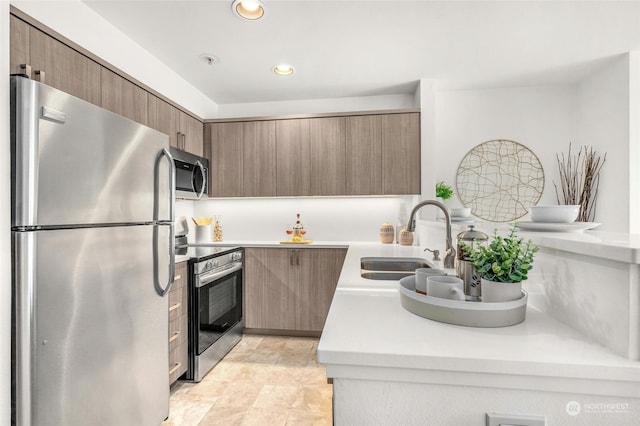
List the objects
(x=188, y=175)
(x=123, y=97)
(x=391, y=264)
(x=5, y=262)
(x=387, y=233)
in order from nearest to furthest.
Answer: (x=5, y=262)
(x=123, y=97)
(x=391, y=264)
(x=188, y=175)
(x=387, y=233)

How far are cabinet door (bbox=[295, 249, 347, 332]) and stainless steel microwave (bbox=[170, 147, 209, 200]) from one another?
1157 mm

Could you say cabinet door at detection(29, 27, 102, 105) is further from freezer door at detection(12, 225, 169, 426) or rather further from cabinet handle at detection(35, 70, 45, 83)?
freezer door at detection(12, 225, 169, 426)

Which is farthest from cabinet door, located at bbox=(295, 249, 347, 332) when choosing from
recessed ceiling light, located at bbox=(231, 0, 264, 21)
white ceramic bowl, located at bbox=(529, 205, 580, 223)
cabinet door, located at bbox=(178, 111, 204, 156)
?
white ceramic bowl, located at bbox=(529, 205, 580, 223)

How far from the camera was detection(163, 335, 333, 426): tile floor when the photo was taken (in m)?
1.93

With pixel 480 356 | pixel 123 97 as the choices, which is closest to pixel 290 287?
pixel 123 97

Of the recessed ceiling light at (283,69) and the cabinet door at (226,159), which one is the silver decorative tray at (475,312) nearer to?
the recessed ceiling light at (283,69)

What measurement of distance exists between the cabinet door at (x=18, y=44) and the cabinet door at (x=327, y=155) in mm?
2246

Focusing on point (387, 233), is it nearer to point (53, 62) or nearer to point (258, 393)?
point (258, 393)

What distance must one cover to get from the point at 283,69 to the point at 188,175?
49.0 inches

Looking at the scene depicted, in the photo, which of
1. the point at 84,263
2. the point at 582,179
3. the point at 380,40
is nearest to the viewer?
the point at 84,263

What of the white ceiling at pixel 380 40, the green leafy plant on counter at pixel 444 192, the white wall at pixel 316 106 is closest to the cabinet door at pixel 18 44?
the white ceiling at pixel 380 40

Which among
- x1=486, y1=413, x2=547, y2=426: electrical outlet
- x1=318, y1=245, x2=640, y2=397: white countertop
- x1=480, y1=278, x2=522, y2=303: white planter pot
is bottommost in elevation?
x1=486, y1=413, x2=547, y2=426: electrical outlet

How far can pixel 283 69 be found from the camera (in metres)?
2.84
